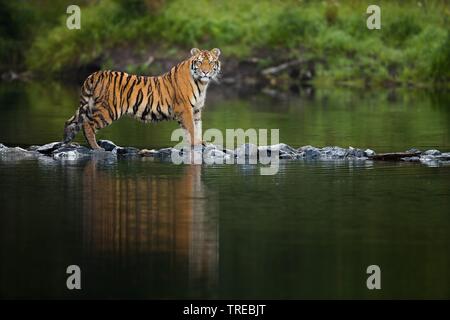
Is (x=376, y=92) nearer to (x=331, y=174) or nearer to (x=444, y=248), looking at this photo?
(x=331, y=174)

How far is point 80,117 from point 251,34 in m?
29.7

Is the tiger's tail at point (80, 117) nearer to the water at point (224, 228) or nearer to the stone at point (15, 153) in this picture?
the stone at point (15, 153)

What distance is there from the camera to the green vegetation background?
149 feet

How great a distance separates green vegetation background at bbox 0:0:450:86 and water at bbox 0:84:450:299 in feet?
80.9

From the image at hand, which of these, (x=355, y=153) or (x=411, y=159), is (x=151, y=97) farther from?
(x=411, y=159)

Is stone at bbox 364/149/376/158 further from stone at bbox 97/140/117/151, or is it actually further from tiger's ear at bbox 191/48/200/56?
stone at bbox 97/140/117/151

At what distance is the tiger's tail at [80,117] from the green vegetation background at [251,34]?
24414 mm

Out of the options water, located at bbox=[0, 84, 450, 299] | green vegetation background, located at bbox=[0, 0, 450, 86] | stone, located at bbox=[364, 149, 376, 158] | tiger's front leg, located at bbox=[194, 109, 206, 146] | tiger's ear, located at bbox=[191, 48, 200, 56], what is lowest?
water, located at bbox=[0, 84, 450, 299]

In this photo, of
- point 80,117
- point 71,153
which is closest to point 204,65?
point 80,117

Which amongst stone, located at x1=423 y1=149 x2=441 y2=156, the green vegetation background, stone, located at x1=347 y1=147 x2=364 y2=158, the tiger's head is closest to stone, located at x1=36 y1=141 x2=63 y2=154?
the tiger's head

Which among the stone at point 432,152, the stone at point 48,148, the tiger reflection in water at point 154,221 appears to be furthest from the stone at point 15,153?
the stone at point 432,152

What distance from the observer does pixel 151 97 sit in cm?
1970

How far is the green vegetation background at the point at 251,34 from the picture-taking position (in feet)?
149

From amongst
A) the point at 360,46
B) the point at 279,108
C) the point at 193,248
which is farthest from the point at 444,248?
the point at 360,46
